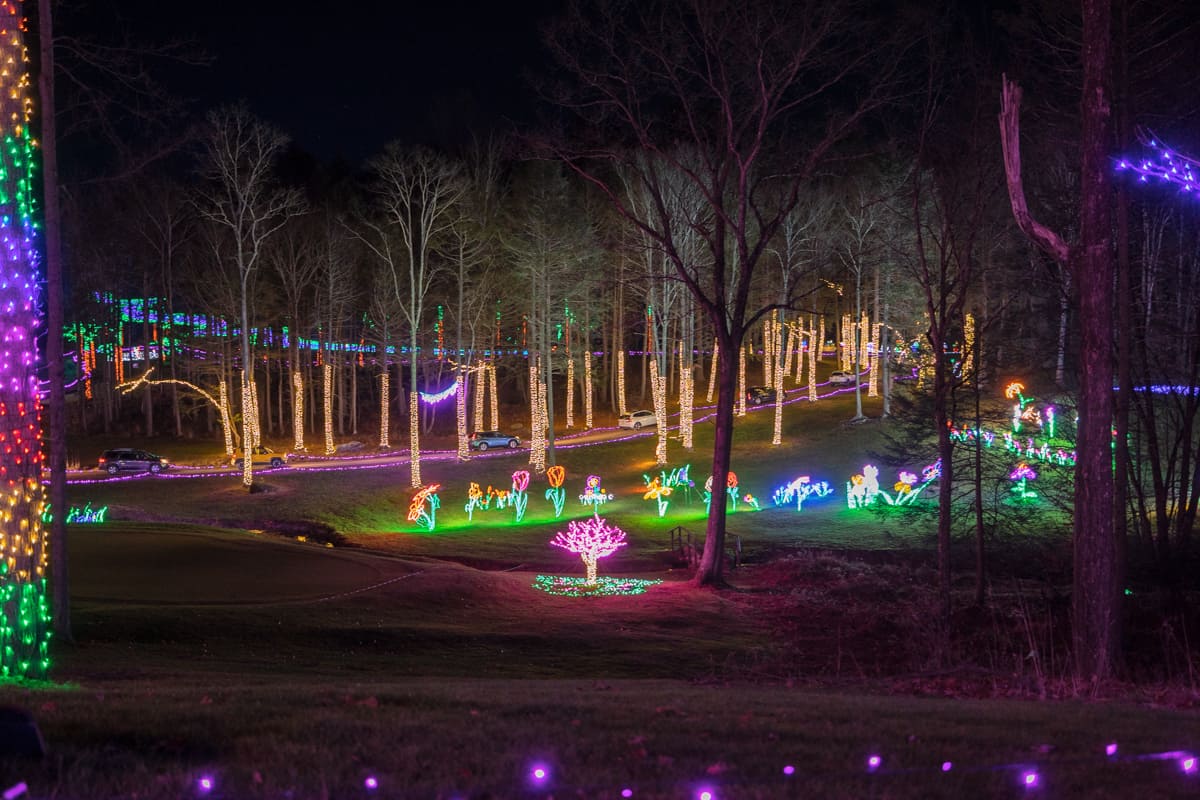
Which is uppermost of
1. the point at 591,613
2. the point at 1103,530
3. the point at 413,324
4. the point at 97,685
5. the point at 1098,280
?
the point at 413,324

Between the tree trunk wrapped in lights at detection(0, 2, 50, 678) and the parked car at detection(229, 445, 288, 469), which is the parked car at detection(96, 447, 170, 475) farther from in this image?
the tree trunk wrapped in lights at detection(0, 2, 50, 678)

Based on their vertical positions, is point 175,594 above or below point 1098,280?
below

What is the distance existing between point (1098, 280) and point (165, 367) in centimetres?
6398

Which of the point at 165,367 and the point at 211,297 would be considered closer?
the point at 211,297

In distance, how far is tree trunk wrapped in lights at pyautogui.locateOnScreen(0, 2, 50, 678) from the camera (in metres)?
Result: 9.02

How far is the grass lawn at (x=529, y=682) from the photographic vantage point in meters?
5.27

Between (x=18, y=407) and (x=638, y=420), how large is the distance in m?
44.8

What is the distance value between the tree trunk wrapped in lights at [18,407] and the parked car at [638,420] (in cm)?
4402

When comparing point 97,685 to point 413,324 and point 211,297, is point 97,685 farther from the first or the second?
point 211,297

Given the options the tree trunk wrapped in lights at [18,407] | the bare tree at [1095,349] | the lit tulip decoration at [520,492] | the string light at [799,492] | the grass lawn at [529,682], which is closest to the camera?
the grass lawn at [529,682]

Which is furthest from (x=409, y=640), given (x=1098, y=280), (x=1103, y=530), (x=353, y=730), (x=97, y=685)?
(x=1098, y=280)

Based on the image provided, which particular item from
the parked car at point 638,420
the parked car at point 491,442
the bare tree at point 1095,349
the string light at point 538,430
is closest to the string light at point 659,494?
the string light at point 538,430

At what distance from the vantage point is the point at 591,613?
1822 centimetres

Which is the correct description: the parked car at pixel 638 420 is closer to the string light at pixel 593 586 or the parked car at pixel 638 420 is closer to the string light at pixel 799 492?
the string light at pixel 799 492
